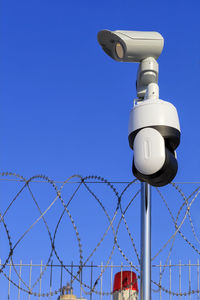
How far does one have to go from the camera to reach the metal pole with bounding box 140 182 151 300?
2910 millimetres

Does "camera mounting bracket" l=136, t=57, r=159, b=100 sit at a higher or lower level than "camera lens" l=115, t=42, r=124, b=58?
lower

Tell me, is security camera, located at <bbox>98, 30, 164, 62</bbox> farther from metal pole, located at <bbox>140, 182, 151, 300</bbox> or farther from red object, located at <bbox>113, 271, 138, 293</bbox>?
red object, located at <bbox>113, 271, 138, 293</bbox>

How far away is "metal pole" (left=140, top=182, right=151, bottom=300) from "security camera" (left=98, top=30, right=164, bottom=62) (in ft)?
2.67

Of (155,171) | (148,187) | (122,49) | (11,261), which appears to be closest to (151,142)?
(155,171)

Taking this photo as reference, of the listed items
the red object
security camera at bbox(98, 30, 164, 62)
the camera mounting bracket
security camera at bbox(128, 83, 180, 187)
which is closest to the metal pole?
security camera at bbox(128, 83, 180, 187)

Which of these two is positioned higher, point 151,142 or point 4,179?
point 4,179

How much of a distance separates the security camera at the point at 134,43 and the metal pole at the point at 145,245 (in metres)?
0.81

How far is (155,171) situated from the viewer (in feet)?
8.15

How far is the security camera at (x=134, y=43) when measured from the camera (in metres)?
3.02

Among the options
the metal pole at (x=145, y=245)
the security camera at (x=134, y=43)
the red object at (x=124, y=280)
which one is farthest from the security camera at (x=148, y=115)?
the red object at (x=124, y=280)

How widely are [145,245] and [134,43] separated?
1.24m

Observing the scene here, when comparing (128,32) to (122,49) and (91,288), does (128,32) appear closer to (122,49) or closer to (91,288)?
(122,49)

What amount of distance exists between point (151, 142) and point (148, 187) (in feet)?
2.04

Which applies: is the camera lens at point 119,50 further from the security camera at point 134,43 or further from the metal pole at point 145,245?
the metal pole at point 145,245
